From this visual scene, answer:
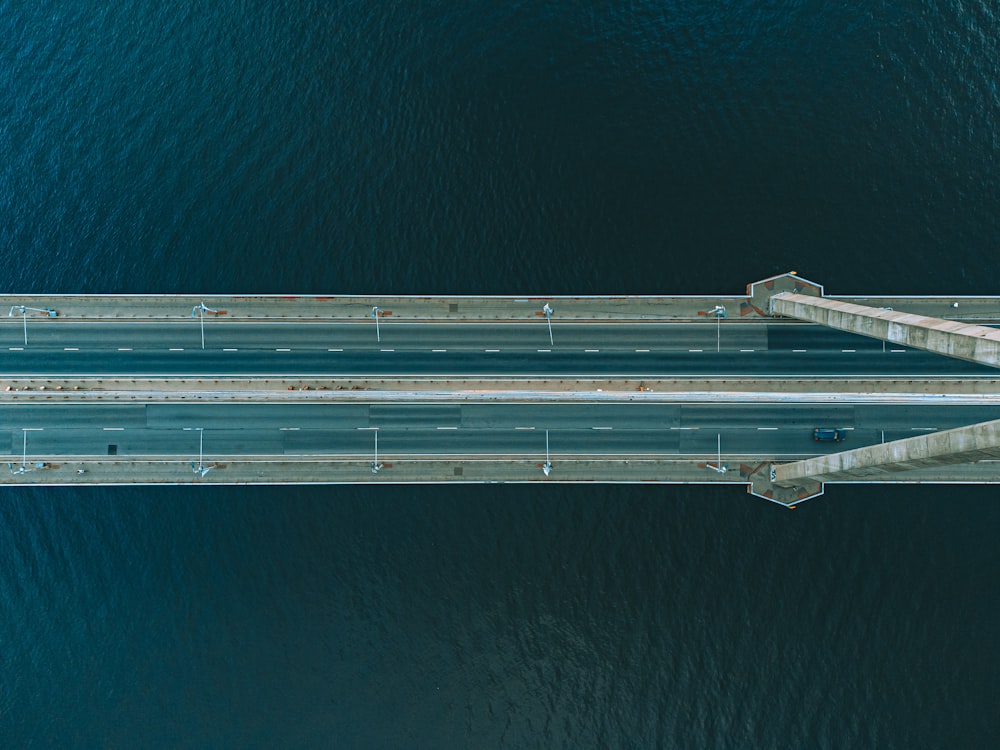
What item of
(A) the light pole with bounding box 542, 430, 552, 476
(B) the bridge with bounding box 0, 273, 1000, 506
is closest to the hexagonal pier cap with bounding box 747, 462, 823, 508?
→ (B) the bridge with bounding box 0, 273, 1000, 506

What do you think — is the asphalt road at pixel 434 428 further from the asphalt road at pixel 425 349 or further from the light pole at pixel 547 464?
the asphalt road at pixel 425 349

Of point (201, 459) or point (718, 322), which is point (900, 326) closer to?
point (718, 322)

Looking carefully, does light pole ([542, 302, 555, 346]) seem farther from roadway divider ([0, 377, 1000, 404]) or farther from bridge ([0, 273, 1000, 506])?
roadway divider ([0, 377, 1000, 404])

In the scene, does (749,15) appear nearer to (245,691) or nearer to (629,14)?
(629,14)

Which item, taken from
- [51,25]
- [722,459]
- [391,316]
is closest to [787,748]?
[722,459]

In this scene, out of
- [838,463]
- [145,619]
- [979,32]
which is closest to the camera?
[838,463]

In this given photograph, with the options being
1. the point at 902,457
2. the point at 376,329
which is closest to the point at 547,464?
the point at 376,329
